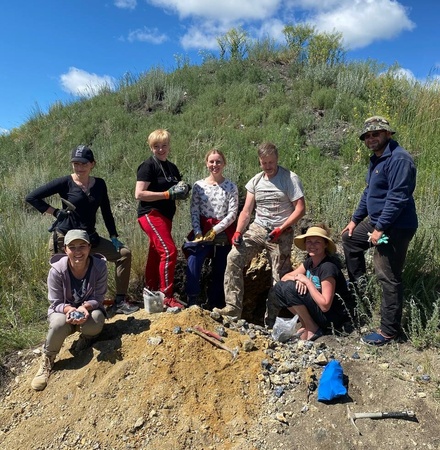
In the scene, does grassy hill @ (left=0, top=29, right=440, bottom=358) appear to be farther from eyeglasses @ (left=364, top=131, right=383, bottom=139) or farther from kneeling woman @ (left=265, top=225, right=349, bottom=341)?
eyeglasses @ (left=364, top=131, right=383, bottom=139)

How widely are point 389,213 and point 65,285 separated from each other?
2.93 m

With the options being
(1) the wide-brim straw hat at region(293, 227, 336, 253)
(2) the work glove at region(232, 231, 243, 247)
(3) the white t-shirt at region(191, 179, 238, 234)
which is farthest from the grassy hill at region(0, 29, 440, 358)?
(2) the work glove at region(232, 231, 243, 247)

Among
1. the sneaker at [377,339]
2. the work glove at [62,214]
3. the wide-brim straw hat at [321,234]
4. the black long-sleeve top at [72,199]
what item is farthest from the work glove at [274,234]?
the work glove at [62,214]

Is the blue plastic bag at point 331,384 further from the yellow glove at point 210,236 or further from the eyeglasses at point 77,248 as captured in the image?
the eyeglasses at point 77,248

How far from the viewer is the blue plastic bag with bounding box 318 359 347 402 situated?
3.11 m

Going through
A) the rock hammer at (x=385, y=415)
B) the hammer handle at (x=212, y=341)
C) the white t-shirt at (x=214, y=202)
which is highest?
the white t-shirt at (x=214, y=202)

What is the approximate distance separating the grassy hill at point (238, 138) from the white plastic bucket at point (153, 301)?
1021 mm

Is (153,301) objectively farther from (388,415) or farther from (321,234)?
(388,415)

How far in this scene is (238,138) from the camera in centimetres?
897

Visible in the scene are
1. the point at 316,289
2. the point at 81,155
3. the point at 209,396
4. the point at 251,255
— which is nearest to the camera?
the point at 209,396

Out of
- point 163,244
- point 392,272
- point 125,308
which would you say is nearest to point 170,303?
point 125,308

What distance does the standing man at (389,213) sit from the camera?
3.60 metres

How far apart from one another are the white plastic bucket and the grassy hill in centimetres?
102

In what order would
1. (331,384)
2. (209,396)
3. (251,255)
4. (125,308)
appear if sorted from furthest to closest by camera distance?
(251,255) → (125,308) → (209,396) → (331,384)
